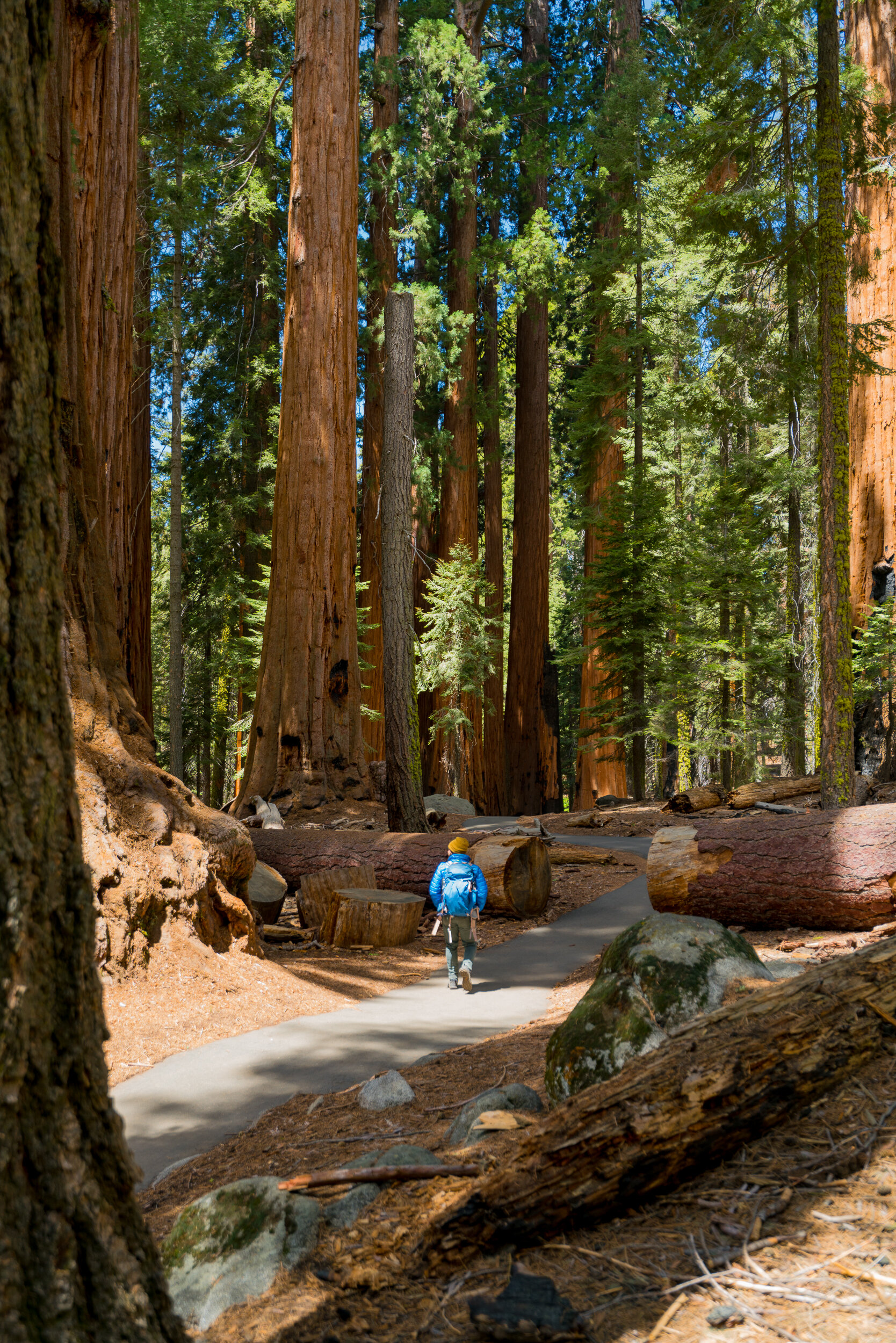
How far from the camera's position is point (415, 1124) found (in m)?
3.86

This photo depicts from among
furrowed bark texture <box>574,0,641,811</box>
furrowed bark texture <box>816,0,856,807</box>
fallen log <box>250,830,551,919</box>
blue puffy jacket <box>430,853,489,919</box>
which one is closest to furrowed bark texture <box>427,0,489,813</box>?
furrowed bark texture <box>574,0,641,811</box>

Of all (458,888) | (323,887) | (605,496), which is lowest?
(323,887)

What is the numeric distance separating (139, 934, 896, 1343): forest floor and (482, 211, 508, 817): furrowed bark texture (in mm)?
19444

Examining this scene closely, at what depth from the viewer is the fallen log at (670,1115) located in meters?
2.62

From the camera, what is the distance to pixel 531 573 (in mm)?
23375

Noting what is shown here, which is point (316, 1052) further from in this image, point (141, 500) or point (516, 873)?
point (141, 500)

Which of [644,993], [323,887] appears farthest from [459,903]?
[644,993]

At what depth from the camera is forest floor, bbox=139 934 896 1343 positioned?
2.13 meters

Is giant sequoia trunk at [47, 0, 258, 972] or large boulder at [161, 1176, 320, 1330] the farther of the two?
giant sequoia trunk at [47, 0, 258, 972]

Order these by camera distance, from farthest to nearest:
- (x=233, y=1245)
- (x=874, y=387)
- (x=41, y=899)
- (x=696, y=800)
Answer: (x=696, y=800), (x=874, y=387), (x=233, y=1245), (x=41, y=899)

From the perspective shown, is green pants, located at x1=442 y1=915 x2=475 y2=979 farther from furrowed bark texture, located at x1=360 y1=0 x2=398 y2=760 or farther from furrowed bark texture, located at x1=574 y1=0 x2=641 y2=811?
furrowed bark texture, located at x1=574 y1=0 x2=641 y2=811

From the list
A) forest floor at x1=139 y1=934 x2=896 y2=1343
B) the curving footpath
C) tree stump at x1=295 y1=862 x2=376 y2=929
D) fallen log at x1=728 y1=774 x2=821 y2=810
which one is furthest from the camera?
fallen log at x1=728 y1=774 x2=821 y2=810

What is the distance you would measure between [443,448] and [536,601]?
4.60 m

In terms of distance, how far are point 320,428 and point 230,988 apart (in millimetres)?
9726
